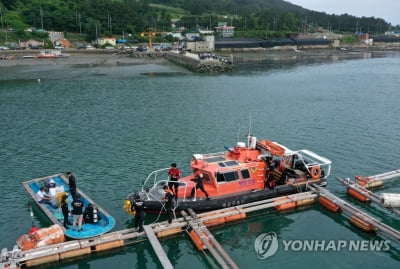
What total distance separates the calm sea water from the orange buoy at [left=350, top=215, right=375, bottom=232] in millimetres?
327

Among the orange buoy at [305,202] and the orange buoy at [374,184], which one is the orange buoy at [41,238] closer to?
the orange buoy at [305,202]

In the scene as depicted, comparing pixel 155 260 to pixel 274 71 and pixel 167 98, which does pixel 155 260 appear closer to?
pixel 167 98

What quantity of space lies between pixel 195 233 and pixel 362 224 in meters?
7.69

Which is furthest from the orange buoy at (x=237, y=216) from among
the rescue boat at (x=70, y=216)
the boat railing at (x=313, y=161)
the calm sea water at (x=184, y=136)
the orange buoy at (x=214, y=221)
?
the rescue boat at (x=70, y=216)

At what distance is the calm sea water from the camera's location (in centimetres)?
1542

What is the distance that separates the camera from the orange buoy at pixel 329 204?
17938 mm

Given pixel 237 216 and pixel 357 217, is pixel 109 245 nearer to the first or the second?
pixel 237 216

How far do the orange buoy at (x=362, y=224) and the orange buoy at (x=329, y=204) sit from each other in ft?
3.27

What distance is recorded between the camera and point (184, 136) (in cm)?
3048

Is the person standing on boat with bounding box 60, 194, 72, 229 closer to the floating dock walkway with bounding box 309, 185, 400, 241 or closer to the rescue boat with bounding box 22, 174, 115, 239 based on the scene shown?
the rescue boat with bounding box 22, 174, 115, 239

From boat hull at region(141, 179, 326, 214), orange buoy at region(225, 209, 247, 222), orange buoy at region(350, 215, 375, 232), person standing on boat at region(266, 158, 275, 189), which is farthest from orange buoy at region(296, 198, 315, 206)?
orange buoy at region(225, 209, 247, 222)

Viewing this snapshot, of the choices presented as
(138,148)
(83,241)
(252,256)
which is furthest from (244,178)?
(138,148)

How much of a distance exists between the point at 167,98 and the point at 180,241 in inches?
1316

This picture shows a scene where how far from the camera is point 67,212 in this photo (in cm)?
1530
